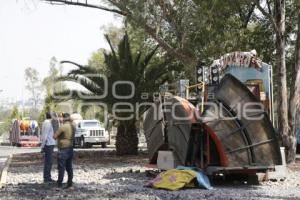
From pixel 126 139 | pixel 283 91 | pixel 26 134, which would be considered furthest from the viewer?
pixel 26 134

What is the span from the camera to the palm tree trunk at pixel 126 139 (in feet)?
77.6

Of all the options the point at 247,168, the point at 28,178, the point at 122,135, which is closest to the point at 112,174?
the point at 28,178

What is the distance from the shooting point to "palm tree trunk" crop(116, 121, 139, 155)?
23656mm

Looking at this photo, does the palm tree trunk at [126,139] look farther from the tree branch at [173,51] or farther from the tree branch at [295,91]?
the tree branch at [295,91]

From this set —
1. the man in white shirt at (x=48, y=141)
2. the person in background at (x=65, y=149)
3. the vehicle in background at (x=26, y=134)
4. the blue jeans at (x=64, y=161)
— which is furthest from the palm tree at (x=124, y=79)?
the vehicle in background at (x=26, y=134)

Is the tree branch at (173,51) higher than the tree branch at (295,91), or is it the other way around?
the tree branch at (173,51)

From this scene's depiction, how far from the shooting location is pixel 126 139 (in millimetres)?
23750

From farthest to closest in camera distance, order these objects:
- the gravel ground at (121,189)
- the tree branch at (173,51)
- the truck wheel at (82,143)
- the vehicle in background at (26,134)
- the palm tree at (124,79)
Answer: the vehicle in background at (26,134)
the truck wheel at (82,143)
the palm tree at (124,79)
the tree branch at (173,51)
the gravel ground at (121,189)

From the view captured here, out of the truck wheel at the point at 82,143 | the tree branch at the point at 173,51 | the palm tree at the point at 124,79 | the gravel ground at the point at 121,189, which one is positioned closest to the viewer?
the gravel ground at the point at 121,189

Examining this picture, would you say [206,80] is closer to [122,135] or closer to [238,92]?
[238,92]

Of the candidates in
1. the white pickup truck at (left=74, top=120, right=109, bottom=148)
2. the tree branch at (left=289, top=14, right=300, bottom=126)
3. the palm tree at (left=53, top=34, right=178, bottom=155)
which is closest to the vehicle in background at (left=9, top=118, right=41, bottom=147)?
the white pickup truck at (left=74, top=120, right=109, bottom=148)

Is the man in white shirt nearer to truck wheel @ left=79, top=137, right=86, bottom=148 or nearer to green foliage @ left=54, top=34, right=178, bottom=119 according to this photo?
green foliage @ left=54, top=34, right=178, bottom=119

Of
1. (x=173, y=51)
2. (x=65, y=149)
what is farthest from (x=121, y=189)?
Result: (x=173, y=51)

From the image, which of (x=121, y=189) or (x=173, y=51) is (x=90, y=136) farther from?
(x=121, y=189)
